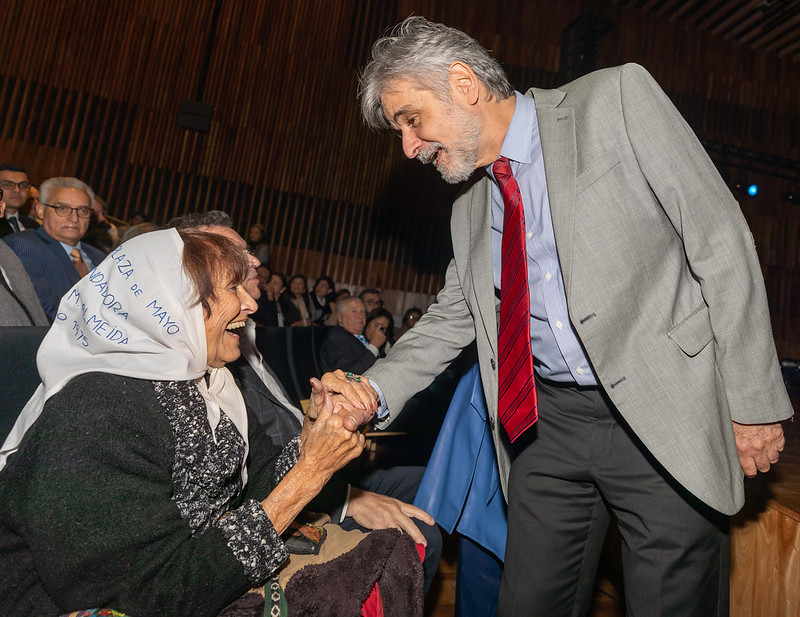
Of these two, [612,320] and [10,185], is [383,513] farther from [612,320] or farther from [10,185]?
[10,185]

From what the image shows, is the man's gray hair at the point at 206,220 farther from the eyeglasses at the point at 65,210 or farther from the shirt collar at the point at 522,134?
the shirt collar at the point at 522,134

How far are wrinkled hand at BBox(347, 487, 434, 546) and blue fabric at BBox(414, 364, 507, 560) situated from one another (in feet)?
0.32

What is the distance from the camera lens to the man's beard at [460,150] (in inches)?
57.9

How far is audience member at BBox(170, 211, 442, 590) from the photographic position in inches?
74.9

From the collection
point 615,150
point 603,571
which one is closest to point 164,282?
point 615,150

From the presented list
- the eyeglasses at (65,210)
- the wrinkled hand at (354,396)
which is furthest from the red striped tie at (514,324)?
the eyeglasses at (65,210)

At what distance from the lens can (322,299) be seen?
753cm

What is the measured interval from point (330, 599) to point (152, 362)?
659 millimetres

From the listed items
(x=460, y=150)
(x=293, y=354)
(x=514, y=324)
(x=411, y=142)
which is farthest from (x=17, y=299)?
(x=514, y=324)

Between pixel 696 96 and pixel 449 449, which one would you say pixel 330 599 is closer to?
pixel 449 449

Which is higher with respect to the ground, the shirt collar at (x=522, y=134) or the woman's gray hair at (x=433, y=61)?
the woman's gray hair at (x=433, y=61)

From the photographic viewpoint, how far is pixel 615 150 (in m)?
1.29

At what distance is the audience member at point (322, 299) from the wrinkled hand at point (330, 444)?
5.80m

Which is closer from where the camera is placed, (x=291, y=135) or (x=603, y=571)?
(x=603, y=571)
